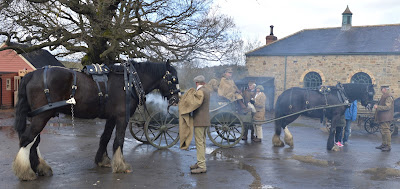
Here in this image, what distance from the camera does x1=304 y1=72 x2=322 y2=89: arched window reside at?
83.2 ft

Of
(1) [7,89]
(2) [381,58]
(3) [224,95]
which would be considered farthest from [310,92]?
(1) [7,89]

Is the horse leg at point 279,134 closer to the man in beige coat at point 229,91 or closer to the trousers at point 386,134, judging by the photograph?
the man in beige coat at point 229,91

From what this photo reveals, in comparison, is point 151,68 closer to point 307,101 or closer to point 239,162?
point 239,162

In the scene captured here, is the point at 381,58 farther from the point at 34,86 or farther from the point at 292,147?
the point at 34,86

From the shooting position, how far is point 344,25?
27.5 meters

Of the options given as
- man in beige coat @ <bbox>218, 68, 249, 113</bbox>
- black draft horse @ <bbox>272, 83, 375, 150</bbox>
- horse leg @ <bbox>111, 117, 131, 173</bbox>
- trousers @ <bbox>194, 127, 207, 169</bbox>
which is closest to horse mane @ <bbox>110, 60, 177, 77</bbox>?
horse leg @ <bbox>111, 117, 131, 173</bbox>

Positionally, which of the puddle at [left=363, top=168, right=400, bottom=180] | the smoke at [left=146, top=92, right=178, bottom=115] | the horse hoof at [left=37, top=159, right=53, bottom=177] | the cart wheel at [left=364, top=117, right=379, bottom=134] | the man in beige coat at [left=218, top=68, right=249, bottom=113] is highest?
the man in beige coat at [left=218, top=68, right=249, bottom=113]

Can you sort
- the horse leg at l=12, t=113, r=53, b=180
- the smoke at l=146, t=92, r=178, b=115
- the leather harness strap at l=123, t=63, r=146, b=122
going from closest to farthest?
the horse leg at l=12, t=113, r=53, b=180 < the leather harness strap at l=123, t=63, r=146, b=122 < the smoke at l=146, t=92, r=178, b=115

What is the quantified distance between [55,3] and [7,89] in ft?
40.5

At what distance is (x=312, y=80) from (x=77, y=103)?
71.6 ft

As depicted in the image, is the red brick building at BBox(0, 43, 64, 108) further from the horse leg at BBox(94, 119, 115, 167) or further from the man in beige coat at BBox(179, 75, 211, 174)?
the man in beige coat at BBox(179, 75, 211, 174)

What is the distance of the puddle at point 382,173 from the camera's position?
6658 mm

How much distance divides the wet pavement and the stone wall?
45.6 feet

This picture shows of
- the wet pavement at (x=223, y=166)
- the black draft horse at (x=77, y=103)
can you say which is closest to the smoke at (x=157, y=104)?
the wet pavement at (x=223, y=166)
